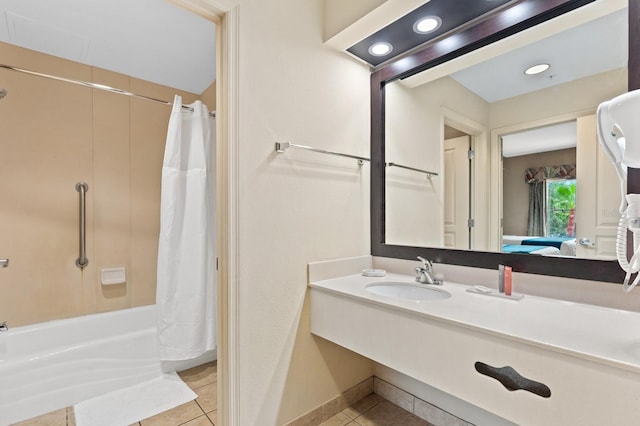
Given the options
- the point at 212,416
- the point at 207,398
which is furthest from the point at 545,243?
the point at 207,398

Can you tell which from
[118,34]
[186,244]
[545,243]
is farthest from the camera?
[186,244]

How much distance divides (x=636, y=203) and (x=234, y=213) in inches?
52.9

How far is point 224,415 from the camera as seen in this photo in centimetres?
132

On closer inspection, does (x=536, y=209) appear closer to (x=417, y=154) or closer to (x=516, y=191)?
(x=516, y=191)

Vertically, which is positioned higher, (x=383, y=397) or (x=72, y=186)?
(x=72, y=186)

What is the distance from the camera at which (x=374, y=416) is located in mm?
1660

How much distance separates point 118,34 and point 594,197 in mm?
2777

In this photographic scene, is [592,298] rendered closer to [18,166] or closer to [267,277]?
[267,277]

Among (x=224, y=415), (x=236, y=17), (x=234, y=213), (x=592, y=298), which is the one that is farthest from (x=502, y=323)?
(x=236, y=17)

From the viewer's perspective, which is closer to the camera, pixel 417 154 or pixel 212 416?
pixel 212 416

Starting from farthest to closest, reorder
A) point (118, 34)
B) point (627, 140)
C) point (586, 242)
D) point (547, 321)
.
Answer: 1. point (118, 34)
2. point (586, 242)
3. point (547, 321)
4. point (627, 140)

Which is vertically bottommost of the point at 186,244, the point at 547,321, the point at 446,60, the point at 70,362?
the point at 70,362

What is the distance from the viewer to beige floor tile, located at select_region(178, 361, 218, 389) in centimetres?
200

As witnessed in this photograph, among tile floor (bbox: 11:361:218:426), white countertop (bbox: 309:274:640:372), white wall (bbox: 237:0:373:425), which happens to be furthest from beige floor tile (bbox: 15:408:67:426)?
white countertop (bbox: 309:274:640:372)
